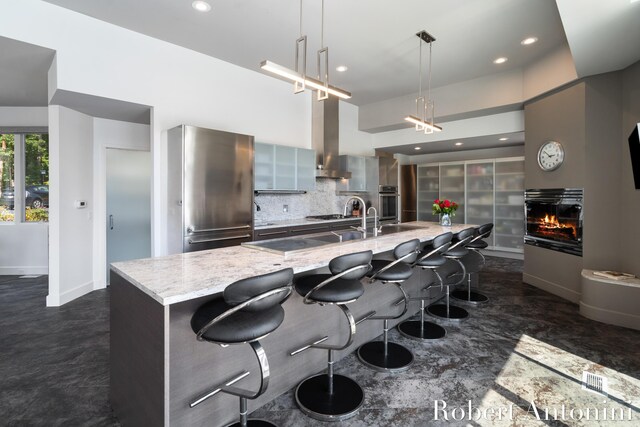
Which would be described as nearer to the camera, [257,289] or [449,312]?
[257,289]

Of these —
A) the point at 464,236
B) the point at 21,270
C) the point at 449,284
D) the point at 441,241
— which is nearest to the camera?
the point at 441,241

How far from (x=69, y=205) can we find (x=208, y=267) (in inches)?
124

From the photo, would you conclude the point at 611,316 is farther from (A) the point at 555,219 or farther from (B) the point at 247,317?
(B) the point at 247,317

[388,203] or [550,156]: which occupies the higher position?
[550,156]

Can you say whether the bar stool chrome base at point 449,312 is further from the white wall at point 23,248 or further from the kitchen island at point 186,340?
the white wall at point 23,248

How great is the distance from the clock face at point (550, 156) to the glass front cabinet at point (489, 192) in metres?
2.47

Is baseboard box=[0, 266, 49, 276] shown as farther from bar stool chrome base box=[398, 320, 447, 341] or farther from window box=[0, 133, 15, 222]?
bar stool chrome base box=[398, 320, 447, 341]

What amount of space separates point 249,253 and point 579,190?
3.96 meters

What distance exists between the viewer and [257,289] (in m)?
1.41

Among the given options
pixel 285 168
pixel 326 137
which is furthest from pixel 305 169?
pixel 326 137

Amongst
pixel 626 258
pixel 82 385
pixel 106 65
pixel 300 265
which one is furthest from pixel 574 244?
pixel 106 65

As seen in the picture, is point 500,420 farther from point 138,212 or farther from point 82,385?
point 138,212

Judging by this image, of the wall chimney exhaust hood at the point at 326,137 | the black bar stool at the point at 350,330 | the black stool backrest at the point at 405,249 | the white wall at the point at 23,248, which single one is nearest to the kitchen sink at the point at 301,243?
the black bar stool at the point at 350,330

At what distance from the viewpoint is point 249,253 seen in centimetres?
234
